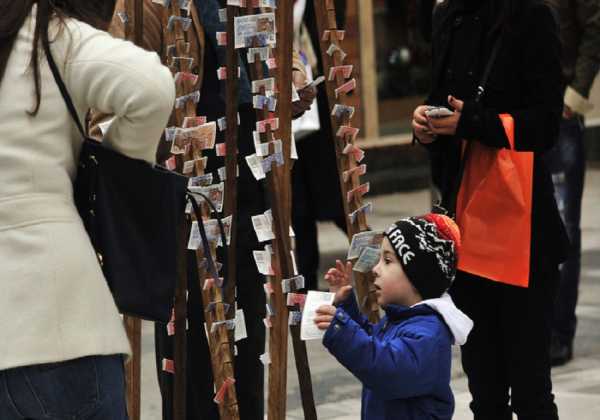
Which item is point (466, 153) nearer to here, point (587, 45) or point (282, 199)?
point (282, 199)

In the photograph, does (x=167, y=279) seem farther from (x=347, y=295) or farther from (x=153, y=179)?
(x=347, y=295)

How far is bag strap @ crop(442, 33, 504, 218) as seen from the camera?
4246mm

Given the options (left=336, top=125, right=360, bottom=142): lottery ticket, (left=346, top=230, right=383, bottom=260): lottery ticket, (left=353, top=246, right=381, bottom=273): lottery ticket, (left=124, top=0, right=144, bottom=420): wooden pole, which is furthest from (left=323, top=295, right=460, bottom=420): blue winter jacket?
(left=124, top=0, right=144, bottom=420): wooden pole

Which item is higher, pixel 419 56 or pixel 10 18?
pixel 10 18

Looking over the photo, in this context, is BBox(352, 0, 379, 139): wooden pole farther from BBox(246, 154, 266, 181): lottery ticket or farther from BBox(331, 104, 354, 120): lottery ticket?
BBox(246, 154, 266, 181): lottery ticket

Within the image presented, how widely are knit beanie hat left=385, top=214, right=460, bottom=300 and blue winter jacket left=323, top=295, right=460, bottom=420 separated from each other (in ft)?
0.28

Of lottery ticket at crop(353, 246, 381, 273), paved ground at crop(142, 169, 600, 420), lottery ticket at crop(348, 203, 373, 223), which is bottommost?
paved ground at crop(142, 169, 600, 420)

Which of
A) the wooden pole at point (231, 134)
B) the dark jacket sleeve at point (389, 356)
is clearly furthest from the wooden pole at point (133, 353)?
the dark jacket sleeve at point (389, 356)

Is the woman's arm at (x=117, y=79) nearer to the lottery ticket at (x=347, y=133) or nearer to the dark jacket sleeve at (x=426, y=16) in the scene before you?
the lottery ticket at (x=347, y=133)

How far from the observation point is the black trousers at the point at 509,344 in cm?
432

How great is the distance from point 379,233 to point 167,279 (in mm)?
1016

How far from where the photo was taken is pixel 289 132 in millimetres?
3959

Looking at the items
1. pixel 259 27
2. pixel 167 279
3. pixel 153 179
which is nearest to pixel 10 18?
pixel 153 179

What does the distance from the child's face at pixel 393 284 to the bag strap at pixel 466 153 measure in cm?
49
